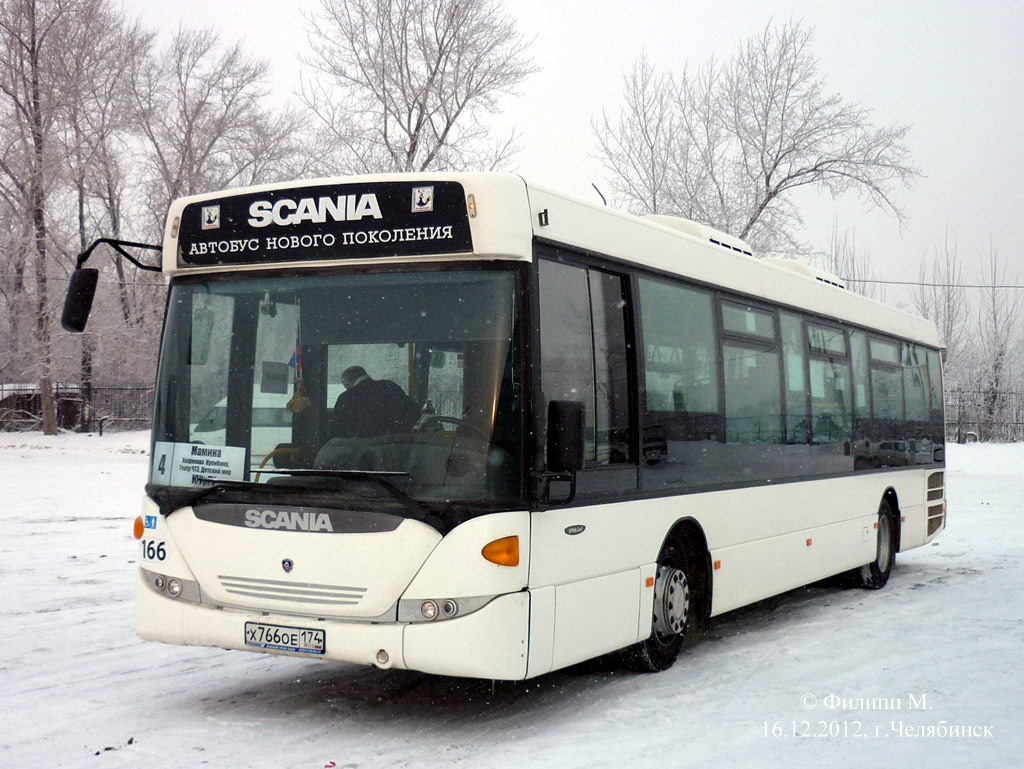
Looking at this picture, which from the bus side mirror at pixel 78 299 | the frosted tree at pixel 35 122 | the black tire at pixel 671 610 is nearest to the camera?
the bus side mirror at pixel 78 299

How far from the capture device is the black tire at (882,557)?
39.1 ft

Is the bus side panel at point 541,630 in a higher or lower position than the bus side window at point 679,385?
lower

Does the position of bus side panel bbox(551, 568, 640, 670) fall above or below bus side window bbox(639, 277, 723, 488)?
below

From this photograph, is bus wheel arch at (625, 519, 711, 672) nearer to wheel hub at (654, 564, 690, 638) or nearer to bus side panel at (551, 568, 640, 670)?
wheel hub at (654, 564, 690, 638)

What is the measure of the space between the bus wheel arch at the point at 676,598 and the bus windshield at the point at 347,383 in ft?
6.80

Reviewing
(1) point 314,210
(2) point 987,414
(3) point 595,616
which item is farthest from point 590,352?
(2) point 987,414

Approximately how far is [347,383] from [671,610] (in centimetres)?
286

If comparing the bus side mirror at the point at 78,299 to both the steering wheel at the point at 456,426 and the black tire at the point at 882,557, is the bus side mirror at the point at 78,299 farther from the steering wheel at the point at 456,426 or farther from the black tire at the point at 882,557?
the black tire at the point at 882,557

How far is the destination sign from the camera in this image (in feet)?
20.0

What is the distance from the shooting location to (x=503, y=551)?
228 inches

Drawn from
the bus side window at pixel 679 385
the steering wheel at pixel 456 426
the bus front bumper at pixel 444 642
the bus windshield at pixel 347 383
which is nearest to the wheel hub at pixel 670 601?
the bus side window at pixel 679 385

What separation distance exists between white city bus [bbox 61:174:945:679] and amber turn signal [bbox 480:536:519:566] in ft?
0.04

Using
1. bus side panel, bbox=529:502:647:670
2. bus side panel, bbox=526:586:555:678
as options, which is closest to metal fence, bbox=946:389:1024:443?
bus side panel, bbox=529:502:647:670

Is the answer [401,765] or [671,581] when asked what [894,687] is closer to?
[671,581]
